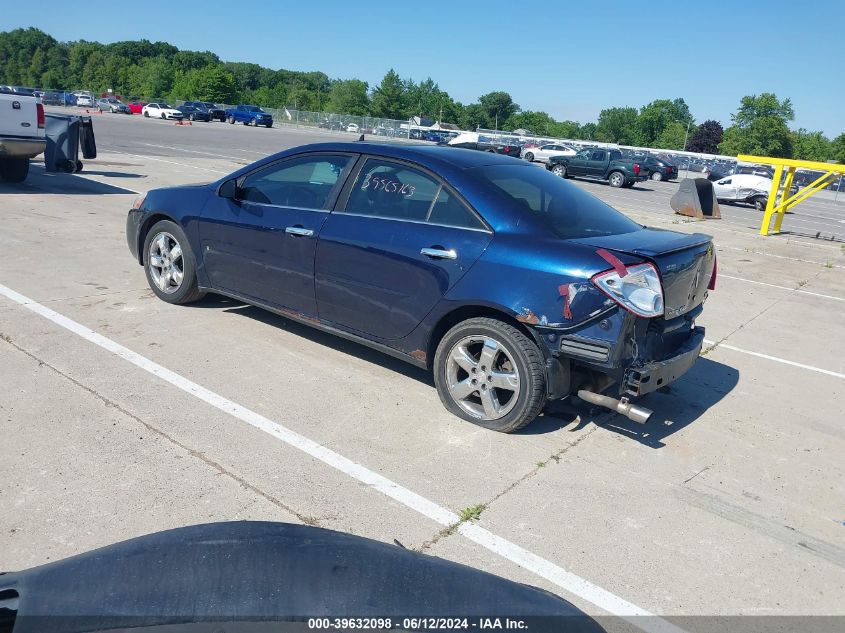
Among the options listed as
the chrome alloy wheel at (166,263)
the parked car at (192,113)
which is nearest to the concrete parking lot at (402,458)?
the chrome alloy wheel at (166,263)

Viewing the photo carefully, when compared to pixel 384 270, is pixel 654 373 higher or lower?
lower

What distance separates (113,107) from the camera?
64875mm

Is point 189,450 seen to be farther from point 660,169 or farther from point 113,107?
point 113,107

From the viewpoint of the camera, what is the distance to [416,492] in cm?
360

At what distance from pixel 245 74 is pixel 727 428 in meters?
160

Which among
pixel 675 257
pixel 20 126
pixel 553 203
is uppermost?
→ pixel 20 126

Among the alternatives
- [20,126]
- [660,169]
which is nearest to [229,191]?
[20,126]

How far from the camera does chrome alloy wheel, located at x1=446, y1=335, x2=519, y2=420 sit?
424cm

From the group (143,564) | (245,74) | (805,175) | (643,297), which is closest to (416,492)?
(643,297)

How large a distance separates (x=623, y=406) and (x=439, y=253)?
4.65 feet

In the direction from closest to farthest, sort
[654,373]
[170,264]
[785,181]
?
[654,373] → [170,264] → [785,181]

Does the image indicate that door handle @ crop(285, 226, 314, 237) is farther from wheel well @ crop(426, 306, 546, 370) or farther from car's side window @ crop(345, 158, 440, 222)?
wheel well @ crop(426, 306, 546, 370)

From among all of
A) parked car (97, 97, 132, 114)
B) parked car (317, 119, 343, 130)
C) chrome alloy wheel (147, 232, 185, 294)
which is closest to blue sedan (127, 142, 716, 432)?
chrome alloy wheel (147, 232, 185, 294)

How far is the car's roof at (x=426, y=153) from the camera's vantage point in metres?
4.75
